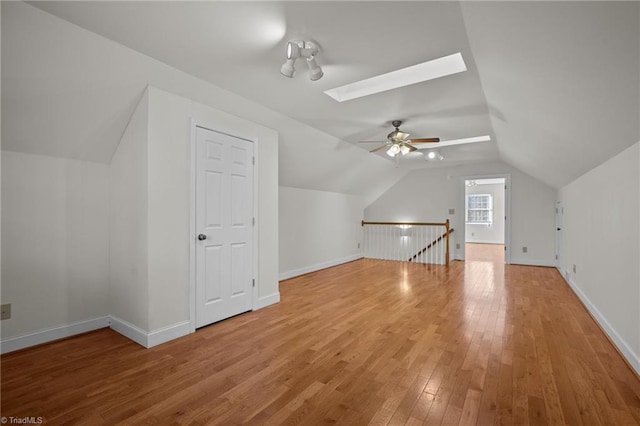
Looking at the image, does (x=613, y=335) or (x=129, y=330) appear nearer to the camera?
(x=613, y=335)

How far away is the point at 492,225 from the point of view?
11.3 meters

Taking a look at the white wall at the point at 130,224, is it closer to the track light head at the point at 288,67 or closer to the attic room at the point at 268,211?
the attic room at the point at 268,211

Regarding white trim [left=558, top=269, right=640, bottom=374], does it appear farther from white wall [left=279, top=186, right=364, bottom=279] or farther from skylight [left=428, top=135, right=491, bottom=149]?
white wall [left=279, top=186, right=364, bottom=279]

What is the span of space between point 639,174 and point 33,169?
519 cm

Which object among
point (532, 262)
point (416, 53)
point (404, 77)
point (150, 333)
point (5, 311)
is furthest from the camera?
point (532, 262)

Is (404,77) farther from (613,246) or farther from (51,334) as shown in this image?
(51,334)

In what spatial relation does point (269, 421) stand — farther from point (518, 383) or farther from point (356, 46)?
point (356, 46)

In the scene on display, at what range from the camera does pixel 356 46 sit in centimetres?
229

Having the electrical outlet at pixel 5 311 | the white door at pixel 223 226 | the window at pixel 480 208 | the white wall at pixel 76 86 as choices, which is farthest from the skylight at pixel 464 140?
the window at pixel 480 208

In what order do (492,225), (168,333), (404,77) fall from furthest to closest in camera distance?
1. (492,225)
2. (404,77)
3. (168,333)

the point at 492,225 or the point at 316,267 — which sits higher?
the point at 492,225

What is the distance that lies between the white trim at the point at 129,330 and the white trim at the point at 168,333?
2.0 inches

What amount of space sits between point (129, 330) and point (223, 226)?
1.37m

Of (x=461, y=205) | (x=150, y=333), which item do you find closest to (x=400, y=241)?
(x=461, y=205)
